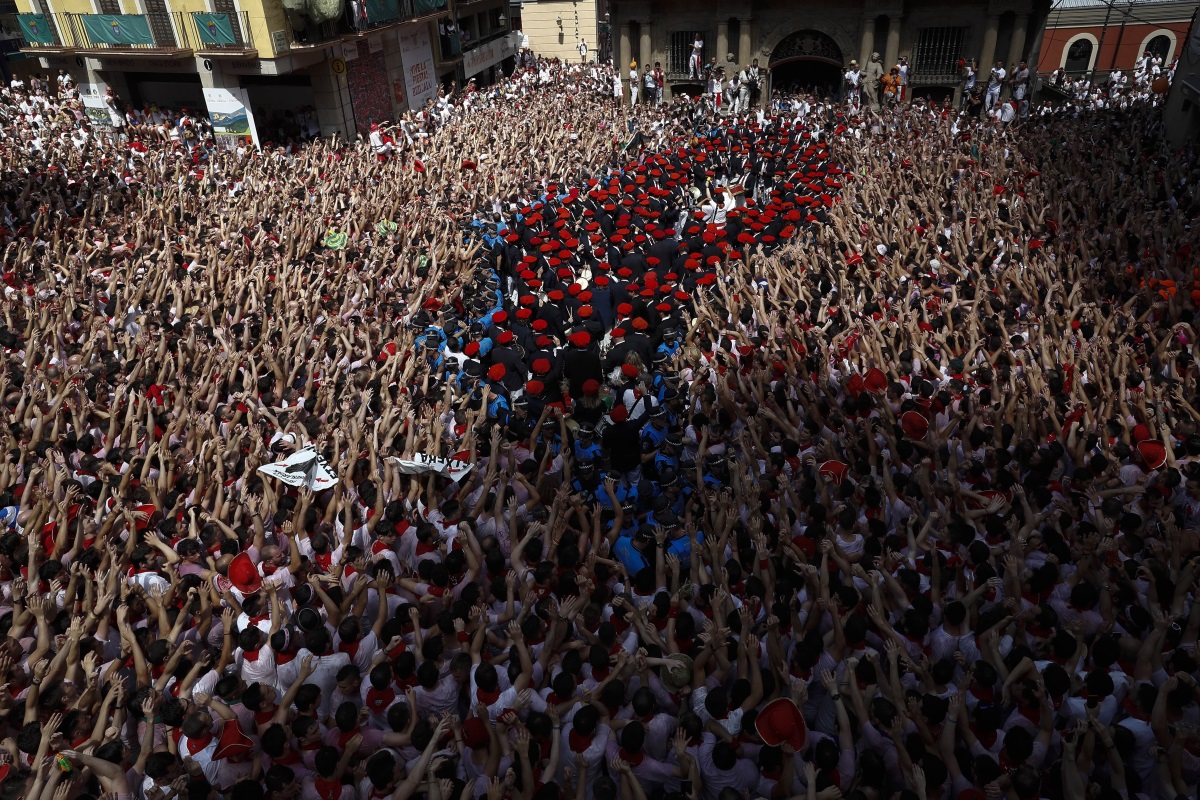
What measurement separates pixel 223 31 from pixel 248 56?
817 mm

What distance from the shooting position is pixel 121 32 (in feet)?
56.9

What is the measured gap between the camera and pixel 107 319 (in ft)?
29.1

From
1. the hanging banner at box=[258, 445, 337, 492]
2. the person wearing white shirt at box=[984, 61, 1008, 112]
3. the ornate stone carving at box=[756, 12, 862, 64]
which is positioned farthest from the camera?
the ornate stone carving at box=[756, 12, 862, 64]

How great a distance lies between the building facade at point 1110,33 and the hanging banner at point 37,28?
115ft

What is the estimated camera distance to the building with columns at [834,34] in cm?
2212

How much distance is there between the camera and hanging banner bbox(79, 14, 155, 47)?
56.1 feet

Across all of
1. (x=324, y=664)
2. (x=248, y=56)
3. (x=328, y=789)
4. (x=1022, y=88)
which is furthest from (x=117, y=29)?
(x=1022, y=88)

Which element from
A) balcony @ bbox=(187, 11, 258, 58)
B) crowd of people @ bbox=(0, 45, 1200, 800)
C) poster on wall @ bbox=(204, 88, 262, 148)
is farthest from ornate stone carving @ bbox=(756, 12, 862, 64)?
poster on wall @ bbox=(204, 88, 262, 148)

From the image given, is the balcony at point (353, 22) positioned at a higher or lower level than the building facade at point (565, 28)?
higher

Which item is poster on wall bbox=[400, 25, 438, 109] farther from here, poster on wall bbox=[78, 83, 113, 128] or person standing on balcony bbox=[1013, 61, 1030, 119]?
person standing on balcony bbox=[1013, 61, 1030, 119]

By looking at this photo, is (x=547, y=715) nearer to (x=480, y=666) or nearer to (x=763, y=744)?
(x=480, y=666)

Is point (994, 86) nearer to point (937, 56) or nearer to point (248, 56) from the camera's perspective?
point (937, 56)

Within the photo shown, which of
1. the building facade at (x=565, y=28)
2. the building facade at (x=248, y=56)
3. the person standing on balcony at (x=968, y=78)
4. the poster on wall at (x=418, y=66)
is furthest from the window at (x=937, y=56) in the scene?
the building facade at (x=565, y=28)

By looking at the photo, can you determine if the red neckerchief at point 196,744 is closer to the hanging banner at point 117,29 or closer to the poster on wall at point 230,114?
the poster on wall at point 230,114
